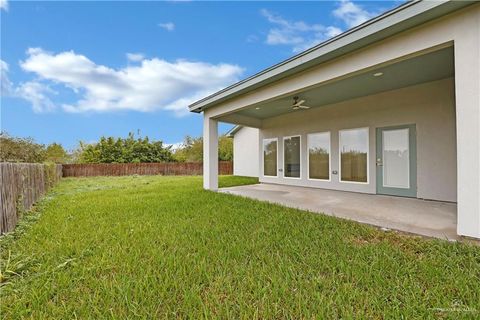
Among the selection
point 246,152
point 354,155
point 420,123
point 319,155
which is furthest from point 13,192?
point 246,152

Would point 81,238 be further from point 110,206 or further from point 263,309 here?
point 263,309

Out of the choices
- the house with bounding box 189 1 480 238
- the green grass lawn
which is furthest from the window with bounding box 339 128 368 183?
the green grass lawn

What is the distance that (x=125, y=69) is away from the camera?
13.5m

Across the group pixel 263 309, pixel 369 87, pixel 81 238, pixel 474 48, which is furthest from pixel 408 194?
pixel 81 238

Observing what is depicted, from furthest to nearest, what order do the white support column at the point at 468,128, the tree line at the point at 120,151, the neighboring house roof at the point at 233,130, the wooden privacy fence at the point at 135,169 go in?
the tree line at the point at 120,151 → the wooden privacy fence at the point at 135,169 → the neighboring house roof at the point at 233,130 → the white support column at the point at 468,128

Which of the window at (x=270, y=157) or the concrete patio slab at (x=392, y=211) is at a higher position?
the window at (x=270, y=157)

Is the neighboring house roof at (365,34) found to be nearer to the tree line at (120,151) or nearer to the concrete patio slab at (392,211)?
the concrete patio slab at (392,211)

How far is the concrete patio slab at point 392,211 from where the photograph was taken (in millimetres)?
3758

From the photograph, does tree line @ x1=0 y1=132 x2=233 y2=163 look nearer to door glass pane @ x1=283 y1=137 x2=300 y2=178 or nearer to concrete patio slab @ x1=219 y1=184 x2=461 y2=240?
door glass pane @ x1=283 y1=137 x2=300 y2=178

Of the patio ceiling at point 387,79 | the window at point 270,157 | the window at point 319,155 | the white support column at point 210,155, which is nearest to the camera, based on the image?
the patio ceiling at point 387,79

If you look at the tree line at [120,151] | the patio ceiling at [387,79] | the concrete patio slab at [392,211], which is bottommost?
the concrete patio slab at [392,211]

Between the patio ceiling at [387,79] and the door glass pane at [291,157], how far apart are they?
6.23 ft

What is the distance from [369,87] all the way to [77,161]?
24464mm

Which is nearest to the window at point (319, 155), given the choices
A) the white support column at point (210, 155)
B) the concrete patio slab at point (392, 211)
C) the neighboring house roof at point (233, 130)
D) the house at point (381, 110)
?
the house at point (381, 110)
